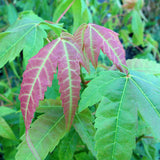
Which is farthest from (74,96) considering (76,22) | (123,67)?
(76,22)

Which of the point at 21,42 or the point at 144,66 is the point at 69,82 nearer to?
the point at 21,42

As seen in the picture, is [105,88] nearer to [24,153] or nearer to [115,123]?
[115,123]

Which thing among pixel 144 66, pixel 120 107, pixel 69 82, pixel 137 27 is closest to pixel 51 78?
pixel 69 82

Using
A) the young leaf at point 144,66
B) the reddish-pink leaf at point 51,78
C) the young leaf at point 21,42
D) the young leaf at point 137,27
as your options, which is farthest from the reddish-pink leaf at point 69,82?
the young leaf at point 137,27

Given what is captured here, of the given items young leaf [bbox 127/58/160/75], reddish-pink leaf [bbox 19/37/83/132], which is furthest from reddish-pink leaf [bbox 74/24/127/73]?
young leaf [bbox 127/58/160/75]

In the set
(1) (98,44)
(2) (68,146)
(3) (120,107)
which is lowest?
(2) (68,146)

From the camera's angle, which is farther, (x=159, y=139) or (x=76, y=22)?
(x=76, y=22)
